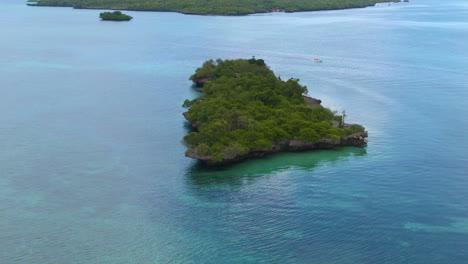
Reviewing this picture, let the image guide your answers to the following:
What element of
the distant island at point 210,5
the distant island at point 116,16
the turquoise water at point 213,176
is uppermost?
the distant island at point 210,5

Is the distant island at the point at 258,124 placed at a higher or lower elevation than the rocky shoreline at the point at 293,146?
higher

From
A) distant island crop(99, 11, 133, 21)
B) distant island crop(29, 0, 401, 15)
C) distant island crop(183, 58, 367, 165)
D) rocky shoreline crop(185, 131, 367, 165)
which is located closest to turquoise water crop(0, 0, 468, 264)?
rocky shoreline crop(185, 131, 367, 165)

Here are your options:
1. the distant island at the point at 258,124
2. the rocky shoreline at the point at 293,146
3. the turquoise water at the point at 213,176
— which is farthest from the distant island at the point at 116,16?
the rocky shoreline at the point at 293,146

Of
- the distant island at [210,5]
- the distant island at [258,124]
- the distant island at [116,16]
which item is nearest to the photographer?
the distant island at [258,124]

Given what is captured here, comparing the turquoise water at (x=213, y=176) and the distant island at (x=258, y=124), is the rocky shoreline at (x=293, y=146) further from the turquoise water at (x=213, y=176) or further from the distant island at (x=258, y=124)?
the turquoise water at (x=213, y=176)

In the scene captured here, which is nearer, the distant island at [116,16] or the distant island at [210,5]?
the distant island at [116,16]

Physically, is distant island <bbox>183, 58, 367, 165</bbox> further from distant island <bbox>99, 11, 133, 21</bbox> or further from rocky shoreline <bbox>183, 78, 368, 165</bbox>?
distant island <bbox>99, 11, 133, 21</bbox>

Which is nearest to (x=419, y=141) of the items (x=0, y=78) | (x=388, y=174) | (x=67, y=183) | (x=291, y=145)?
(x=388, y=174)
